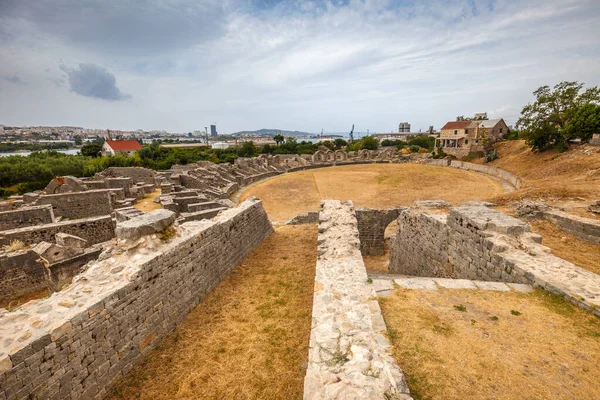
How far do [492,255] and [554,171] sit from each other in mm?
27077

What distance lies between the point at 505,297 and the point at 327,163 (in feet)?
153

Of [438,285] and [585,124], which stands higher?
[585,124]

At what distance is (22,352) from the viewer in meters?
3.14

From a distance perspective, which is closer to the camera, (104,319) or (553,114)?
(104,319)

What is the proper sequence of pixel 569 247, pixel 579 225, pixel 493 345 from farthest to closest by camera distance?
pixel 579 225 < pixel 569 247 < pixel 493 345

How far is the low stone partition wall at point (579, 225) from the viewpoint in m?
8.76

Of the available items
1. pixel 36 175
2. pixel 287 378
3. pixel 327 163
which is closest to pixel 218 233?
pixel 287 378

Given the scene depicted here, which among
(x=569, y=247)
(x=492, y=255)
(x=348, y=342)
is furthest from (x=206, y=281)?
(x=569, y=247)

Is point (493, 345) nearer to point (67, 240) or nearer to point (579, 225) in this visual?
point (579, 225)

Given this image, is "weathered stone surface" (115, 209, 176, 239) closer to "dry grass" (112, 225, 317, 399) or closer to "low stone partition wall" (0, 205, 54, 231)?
"dry grass" (112, 225, 317, 399)

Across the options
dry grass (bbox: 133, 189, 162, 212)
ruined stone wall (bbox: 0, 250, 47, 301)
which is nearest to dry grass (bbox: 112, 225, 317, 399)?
ruined stone wall (bbox: 0, 250, 47, 301)

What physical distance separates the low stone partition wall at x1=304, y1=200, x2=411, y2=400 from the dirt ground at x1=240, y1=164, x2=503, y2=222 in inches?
550

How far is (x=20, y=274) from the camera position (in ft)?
29.0

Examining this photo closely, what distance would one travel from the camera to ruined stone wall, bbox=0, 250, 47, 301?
8.59 m
